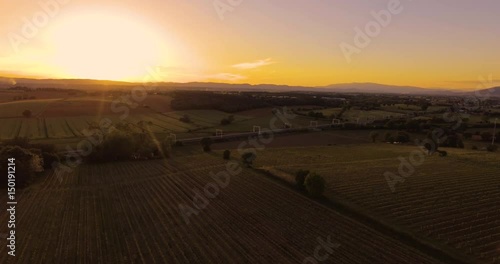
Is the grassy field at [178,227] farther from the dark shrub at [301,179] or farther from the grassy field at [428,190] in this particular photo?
the grassy field at [428,190]

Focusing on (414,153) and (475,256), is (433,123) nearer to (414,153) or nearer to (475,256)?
(414,153)

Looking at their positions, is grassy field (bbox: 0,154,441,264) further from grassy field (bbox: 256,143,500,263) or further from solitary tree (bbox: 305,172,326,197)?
grassy field (bbox: 256,143,500,263)

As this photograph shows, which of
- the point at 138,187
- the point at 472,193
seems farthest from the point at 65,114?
the point at 472,193

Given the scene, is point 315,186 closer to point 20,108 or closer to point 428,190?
point 428,190

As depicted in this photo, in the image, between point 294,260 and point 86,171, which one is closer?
point 294,260

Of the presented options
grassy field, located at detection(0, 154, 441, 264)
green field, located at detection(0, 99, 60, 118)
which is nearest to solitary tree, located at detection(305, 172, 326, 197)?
grassy field, located at detection(0, 154, 441, 264)

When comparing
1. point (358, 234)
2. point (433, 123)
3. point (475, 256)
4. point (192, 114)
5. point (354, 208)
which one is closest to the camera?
point (475, 256)

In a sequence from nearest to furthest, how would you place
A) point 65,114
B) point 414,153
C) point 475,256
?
1. point 475,256
2. point 414,153
3. point 65,114

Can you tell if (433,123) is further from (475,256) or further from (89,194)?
(89,194)
